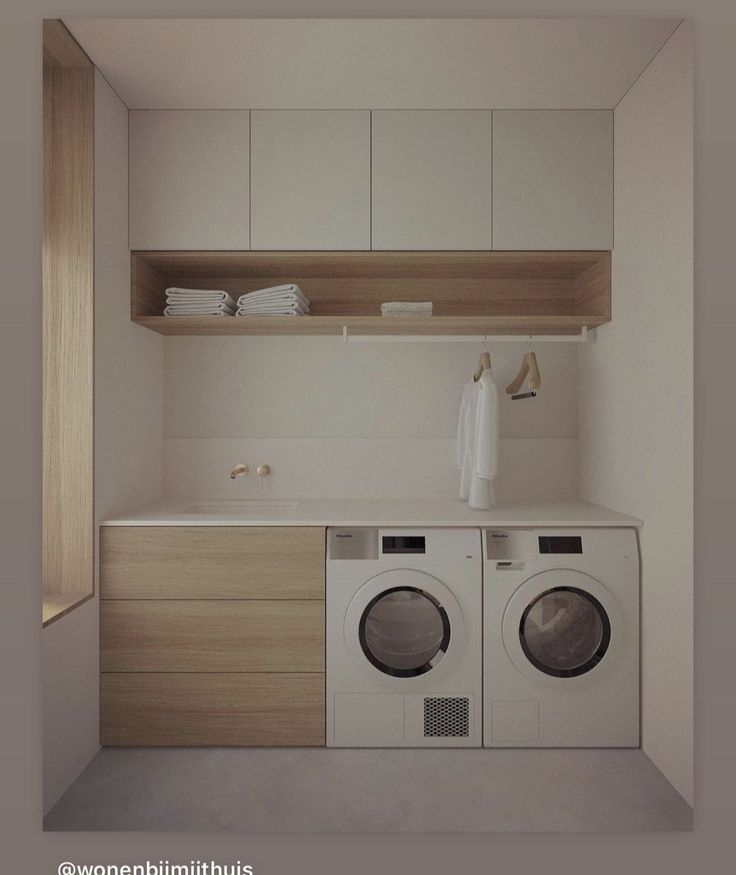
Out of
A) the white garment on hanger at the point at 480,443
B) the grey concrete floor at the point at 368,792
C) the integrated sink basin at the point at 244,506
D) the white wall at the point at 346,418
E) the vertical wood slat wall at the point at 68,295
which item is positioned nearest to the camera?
the grey concrete floor at the point at 368,792

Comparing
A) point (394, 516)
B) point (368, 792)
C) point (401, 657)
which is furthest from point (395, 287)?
point (368, 792)

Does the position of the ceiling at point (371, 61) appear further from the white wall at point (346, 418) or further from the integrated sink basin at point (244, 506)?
the integrated sink basin at point (244, 506)

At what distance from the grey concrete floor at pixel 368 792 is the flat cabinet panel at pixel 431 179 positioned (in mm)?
1990

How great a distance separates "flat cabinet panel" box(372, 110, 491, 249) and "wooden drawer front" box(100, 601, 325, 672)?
1.54m

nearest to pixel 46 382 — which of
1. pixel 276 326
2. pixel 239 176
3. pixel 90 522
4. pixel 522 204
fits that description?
pixel 90 522

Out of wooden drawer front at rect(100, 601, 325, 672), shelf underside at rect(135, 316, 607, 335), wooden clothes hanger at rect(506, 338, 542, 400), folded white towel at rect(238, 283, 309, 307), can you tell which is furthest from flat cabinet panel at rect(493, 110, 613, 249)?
wooden drawer front at rect(100, 601, 325, 672)

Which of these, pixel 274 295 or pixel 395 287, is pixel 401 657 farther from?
pixel 395 287

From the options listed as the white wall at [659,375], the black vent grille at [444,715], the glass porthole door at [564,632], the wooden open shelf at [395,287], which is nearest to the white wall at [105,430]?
the wooden open shelf at [395,287]

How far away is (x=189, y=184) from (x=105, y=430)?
1.07 metres

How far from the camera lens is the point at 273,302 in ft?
8.86

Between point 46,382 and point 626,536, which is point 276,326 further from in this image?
point 626,536

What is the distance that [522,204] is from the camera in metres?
2.64

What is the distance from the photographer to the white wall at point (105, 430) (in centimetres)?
206

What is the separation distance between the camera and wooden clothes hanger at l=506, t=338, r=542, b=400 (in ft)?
8.94
